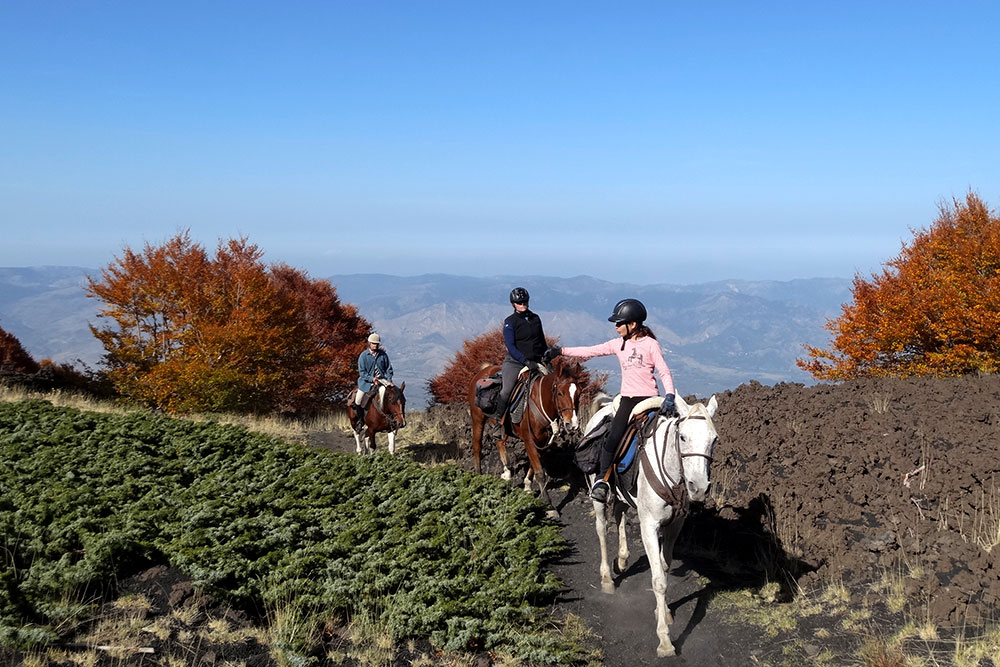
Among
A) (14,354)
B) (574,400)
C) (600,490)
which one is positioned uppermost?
(574,400)

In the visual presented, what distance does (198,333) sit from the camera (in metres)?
31.7

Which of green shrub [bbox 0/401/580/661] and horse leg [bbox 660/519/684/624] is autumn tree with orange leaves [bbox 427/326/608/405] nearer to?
green shrub [bbox 0/401/580/661]

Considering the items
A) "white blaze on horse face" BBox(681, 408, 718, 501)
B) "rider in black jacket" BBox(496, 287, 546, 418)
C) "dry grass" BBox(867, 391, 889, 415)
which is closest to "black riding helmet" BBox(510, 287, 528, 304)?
"rider in black jacket" BBox(496, 287, 546, 418)

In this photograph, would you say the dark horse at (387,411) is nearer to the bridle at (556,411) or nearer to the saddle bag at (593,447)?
the bridle at (556,411)

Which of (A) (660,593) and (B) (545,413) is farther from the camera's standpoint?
(B) (545,413)

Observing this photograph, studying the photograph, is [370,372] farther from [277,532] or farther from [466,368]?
[466,368]

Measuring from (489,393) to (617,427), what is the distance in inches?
230

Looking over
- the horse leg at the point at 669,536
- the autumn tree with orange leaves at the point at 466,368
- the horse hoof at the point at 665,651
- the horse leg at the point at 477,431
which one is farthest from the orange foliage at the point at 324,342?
the horse hoof at the point at 665,651

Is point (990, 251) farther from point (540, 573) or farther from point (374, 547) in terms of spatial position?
point (374, 547)

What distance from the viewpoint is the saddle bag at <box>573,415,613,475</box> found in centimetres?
932

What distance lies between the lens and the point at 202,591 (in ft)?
24.6

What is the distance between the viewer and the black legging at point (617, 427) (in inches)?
345

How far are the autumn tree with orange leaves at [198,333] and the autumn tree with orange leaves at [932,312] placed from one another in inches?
959

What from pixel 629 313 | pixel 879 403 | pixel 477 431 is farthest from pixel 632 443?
pixel 477 431
